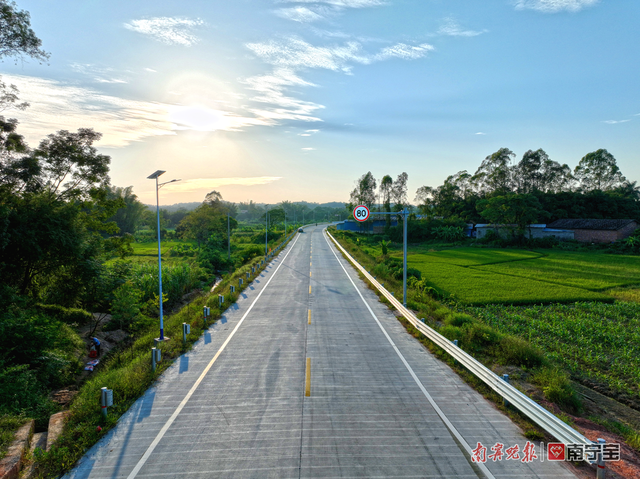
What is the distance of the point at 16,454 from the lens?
692cm

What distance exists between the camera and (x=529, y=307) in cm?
2180

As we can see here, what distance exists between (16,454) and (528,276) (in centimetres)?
3529

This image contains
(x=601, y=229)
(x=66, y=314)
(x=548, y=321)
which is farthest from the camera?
(x=601, y=229)

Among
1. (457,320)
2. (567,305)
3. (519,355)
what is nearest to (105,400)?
(519,355)

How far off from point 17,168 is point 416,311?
21.6 m

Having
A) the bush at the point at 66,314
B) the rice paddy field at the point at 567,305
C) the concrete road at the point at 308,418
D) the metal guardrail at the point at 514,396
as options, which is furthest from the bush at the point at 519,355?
the bush at the point at 66,314

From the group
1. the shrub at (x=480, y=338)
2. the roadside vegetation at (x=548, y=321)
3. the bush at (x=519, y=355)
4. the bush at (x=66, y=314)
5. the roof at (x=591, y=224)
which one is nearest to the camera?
the roadside vegetation at (x=548, y=321)

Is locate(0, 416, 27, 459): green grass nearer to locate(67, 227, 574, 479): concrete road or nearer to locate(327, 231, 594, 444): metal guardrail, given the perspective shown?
locate(67, 227, 574, 479): concrete road

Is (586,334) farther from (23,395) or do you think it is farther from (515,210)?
(515,210)

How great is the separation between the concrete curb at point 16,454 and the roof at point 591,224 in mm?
67619

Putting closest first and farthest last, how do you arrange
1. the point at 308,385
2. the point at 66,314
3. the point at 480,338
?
the point at 308,385 < the point at 480,338 < the point at 66,314

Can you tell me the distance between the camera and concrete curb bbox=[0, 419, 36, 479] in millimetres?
6352

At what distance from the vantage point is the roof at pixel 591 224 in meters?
53.6

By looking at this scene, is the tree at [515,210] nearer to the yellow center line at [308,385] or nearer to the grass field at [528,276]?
the grass field at [528,276]
